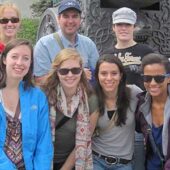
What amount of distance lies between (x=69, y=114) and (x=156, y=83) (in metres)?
0.76

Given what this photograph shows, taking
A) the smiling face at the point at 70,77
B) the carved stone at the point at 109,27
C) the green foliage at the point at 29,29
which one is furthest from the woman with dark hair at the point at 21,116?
the green foliage at the point at 29,29

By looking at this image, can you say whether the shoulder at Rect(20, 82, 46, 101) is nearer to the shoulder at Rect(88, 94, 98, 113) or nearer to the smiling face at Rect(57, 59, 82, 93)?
the smiling face at Rect(57, 59, 82, 93)

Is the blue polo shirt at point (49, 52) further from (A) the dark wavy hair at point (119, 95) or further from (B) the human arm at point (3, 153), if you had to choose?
(B) the human arm at point (3, 153)

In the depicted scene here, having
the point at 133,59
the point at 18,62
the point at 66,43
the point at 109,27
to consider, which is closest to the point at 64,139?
the point at 18,62

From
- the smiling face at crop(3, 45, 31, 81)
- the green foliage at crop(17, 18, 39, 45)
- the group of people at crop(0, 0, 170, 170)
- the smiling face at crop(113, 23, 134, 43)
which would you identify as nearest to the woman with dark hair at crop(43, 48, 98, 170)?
the group of people at crop(0, 0, 170, 170)

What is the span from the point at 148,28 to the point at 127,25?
235 centimetres

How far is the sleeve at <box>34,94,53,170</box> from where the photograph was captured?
146 inches

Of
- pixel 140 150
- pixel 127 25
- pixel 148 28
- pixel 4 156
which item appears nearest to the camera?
pixel 4 156

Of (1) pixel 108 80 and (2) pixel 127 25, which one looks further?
(2) pixel 127 25

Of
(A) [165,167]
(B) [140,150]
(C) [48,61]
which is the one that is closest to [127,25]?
(C) [48,61]

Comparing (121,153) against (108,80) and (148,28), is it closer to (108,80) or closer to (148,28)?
(108,80)

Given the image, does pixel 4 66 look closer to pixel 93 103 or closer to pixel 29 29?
pixel 93 103

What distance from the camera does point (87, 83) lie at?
13.4ft

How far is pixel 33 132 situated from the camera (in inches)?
145
